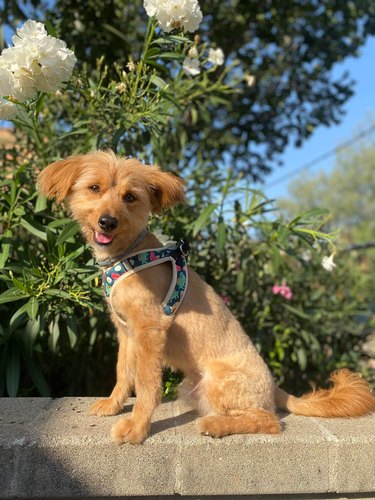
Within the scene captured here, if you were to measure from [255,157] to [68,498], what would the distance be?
5.45 metres

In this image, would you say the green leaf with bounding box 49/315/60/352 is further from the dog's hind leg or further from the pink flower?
the pink flower

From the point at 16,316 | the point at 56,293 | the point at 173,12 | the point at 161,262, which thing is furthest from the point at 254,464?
Answer: the point at 173,12

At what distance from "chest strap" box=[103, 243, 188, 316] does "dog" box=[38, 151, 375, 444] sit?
1 centimetres

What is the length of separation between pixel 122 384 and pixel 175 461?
60 cm

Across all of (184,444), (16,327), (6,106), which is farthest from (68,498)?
(6,106)

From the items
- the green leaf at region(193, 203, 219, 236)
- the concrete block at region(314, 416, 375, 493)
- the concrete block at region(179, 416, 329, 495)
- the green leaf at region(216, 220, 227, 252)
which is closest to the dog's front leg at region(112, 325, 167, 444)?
the concrete block at region(179, 416, 329, 495)

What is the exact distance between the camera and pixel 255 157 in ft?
23.2

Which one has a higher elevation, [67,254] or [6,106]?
[6,106]

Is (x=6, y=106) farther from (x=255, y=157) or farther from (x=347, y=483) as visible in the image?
(x=255, y=157)

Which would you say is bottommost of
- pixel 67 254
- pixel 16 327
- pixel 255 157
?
pixel 16 327

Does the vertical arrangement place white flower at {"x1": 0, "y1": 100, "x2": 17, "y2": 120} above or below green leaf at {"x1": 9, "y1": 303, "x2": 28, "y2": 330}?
above

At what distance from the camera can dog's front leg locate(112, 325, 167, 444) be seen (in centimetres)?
252

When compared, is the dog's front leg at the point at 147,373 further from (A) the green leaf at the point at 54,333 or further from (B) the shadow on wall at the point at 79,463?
(A) the green leaf at the point at 54,333

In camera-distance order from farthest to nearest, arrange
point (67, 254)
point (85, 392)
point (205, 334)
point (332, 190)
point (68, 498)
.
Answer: point (332, 190) → point (85, 392) → point (67, 254) → point (205, 334) → point (68, 498)
